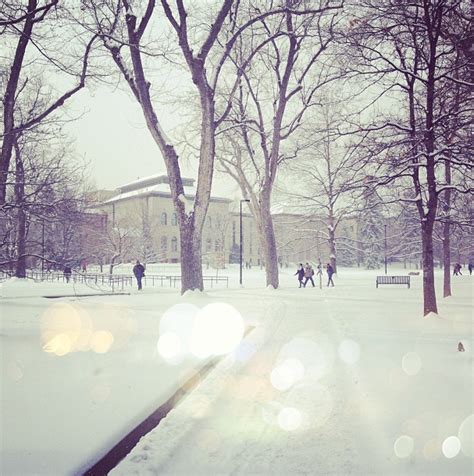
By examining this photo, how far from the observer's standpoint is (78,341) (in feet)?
27.6

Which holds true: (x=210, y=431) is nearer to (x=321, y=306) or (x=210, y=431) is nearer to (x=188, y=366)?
(x=188, y=366)

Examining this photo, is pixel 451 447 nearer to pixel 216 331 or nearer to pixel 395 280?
pixel 216 331

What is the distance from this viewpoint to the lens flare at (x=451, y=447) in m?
4.20

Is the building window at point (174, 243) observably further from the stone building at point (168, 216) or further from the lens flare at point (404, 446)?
the lens flare at point (404, 446)

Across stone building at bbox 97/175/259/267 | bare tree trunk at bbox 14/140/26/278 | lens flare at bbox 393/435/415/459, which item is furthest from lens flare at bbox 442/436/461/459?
stone building at bbox 97/175/259/267

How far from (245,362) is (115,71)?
1278 centimetres

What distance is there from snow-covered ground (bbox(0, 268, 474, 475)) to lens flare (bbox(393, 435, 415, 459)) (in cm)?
2

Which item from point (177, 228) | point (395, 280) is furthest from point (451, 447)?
point (177, 228)

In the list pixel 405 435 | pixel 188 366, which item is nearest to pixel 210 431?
pixel 405 435

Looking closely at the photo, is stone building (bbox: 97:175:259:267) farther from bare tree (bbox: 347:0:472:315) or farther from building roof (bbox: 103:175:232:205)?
bare tree (bbox: 347:0:472:315)

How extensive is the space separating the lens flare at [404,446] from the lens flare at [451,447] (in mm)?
275

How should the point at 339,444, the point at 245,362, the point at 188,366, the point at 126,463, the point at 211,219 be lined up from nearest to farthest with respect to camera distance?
the point at 126,463
the point at 339,444
the point at 188,366
the point at 245,362
the point at 211,219

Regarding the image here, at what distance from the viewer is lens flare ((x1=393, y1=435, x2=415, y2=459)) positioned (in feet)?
13.7

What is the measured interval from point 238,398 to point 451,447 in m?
2.38
